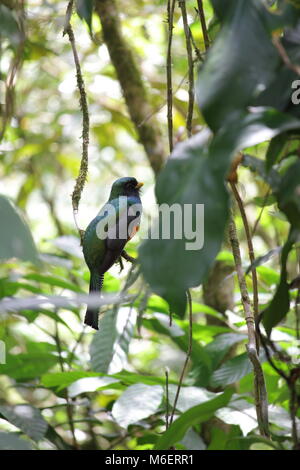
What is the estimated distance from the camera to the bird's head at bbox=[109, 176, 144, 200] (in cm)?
159

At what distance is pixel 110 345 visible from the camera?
1998 mm

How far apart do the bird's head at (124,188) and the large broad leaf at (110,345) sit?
1.60ft

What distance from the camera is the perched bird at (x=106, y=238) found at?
4.22 feet

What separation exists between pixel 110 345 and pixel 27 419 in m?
0.33

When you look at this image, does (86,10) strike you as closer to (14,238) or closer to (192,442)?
(14,238)

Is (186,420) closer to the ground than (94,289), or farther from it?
closer to the ground

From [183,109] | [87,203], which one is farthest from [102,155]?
[183,109]

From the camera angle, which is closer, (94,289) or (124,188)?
(94,289)

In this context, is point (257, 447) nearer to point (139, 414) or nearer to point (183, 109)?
point (139, 414)

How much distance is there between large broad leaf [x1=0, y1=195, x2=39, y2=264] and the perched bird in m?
0.44

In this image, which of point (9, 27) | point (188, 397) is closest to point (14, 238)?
point (9, 27)

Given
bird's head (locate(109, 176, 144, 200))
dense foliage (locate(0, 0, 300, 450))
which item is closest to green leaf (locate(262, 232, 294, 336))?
dense foliage (locate(0, 0, 300, 450))

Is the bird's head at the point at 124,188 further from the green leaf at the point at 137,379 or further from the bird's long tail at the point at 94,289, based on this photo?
the green leaf at the point at 137,379

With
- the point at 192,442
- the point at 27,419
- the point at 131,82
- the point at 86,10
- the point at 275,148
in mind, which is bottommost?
the point at 192,442
